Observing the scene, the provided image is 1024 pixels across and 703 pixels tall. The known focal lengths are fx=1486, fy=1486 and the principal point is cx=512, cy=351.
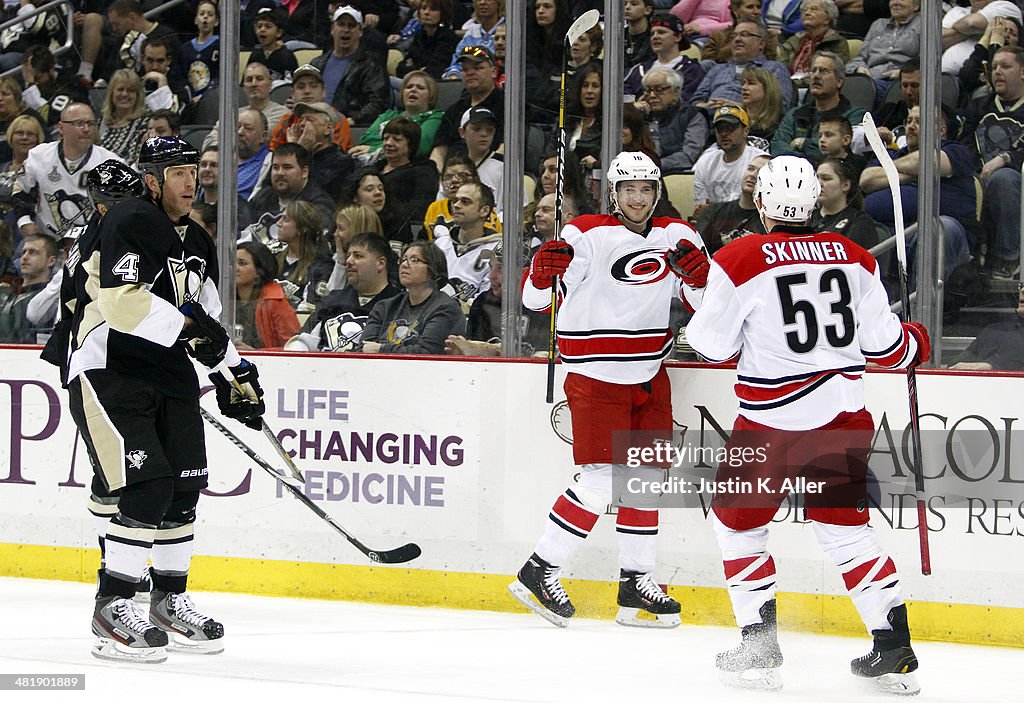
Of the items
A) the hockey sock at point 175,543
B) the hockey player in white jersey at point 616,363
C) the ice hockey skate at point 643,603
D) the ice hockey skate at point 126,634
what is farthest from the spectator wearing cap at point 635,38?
the ice hockey skate at point 126,634

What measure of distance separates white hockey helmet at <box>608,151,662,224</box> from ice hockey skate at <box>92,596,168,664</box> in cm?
188

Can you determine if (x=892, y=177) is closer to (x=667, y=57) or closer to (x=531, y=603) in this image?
(x=667, y=57)

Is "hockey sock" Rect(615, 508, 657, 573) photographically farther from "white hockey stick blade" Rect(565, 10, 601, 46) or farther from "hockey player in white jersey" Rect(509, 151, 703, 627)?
"white hockey stick blade" Rect(565, 10, 601, 46)

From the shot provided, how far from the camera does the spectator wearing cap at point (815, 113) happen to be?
4.84 m

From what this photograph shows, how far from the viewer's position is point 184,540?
3980 mm

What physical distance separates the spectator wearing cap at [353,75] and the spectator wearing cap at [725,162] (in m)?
1.22

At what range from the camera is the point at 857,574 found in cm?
352

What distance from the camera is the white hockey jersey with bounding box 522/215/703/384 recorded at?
4531mm

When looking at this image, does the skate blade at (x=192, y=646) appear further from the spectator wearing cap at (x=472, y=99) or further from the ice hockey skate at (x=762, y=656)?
the spectator wearing cap at (x=472, y=99)

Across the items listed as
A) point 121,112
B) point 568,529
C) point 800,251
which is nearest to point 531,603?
point 568,529

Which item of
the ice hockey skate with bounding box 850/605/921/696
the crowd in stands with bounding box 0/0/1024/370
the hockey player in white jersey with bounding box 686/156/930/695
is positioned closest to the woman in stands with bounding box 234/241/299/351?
the crowd in stands with bounding box 0/0/1024/370

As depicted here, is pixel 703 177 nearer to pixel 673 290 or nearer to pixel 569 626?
pixel 673 290

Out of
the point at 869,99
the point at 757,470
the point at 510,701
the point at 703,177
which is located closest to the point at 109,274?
the point at 510,701

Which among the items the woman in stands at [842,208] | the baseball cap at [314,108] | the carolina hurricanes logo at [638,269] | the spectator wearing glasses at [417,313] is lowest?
the spectator wearing glasses at [417,313]
